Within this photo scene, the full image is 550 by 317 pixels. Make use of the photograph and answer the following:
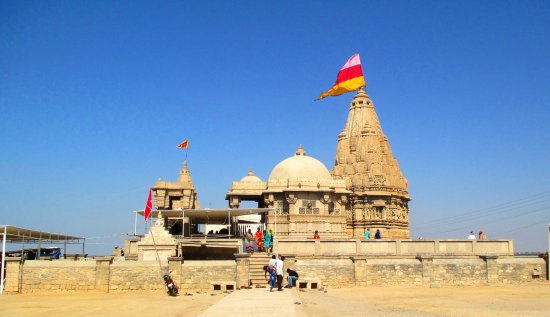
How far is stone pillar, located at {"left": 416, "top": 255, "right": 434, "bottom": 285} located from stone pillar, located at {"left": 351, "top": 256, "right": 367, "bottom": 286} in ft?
9.97

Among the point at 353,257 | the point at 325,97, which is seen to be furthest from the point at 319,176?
the point at 353,257

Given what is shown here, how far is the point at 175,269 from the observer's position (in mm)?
26234

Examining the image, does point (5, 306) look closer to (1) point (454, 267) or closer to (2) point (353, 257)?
(2) point (353, 257)

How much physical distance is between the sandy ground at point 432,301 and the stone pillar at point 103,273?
31.0 ft

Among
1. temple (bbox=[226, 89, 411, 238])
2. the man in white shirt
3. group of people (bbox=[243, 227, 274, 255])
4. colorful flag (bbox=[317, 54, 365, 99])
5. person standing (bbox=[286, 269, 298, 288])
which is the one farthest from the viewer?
temple (bbox=[226, 89, 411, 238])

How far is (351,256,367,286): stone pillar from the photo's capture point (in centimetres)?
2775

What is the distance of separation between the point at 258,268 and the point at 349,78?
52.3ft

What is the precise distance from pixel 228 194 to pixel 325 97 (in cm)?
1040

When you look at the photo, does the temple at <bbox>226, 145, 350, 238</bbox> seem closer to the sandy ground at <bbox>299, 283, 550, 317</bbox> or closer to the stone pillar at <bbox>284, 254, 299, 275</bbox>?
the stone pillar at <bbox>284, 254, 299, 275</bbox>

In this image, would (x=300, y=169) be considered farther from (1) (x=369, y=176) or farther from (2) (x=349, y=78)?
(1) (x=369, y=176)

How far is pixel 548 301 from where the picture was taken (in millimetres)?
22484

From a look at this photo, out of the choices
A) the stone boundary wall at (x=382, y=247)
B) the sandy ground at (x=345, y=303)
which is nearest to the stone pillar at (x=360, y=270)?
the sandy ground at (x=345, y=303)

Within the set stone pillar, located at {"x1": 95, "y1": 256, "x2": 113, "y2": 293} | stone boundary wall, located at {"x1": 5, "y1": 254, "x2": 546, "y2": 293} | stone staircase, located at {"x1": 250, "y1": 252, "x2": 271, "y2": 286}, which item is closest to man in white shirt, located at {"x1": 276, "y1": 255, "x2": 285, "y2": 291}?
stone boundary wall, located at {"x1": 5, "y1": 254, "x2": 546, "y2": 293}

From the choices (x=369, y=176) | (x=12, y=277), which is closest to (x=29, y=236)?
(x=12, y=277)
